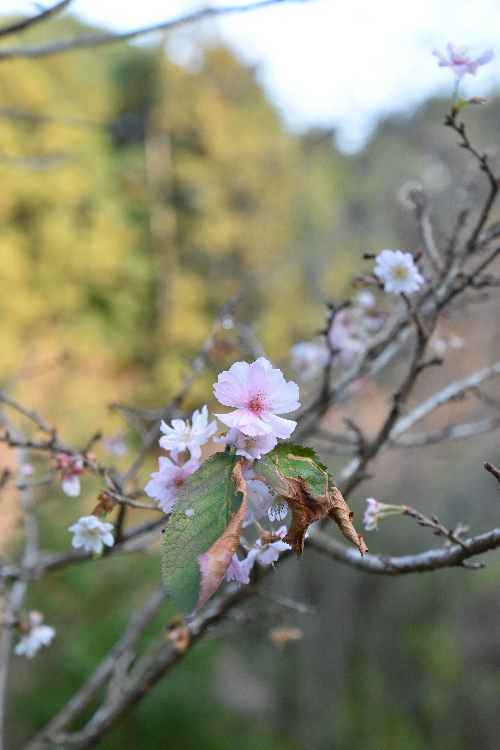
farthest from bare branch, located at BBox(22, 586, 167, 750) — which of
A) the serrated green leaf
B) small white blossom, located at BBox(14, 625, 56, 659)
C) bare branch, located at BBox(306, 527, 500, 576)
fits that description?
the serrated green leaf

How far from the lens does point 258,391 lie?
1.94 ft

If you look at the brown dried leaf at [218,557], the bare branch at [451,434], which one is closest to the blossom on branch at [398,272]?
the bare branch at [451,434]

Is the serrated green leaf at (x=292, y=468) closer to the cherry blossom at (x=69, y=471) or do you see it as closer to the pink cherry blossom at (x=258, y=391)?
the pink cherry blossom at (x=258, y=391)

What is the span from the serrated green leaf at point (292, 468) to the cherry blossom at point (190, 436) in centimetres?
14

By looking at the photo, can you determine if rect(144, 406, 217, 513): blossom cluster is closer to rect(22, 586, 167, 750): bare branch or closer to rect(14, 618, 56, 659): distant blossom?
rect(22, 586, 167, 750): bare branch

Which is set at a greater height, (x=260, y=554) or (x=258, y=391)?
(x=258, y=391)

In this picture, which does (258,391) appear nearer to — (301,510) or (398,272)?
(301,510)

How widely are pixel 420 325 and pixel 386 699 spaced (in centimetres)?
501

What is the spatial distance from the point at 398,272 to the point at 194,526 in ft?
2.46

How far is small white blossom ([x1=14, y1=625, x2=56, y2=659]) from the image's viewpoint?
1368mm

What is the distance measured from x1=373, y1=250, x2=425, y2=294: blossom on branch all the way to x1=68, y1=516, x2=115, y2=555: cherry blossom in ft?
2.27

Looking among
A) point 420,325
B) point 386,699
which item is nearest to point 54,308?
point 386,699

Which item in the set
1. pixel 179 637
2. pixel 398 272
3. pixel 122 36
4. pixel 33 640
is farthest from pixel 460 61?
pixel 33 640

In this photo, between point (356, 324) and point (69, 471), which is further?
point (356, 324)
